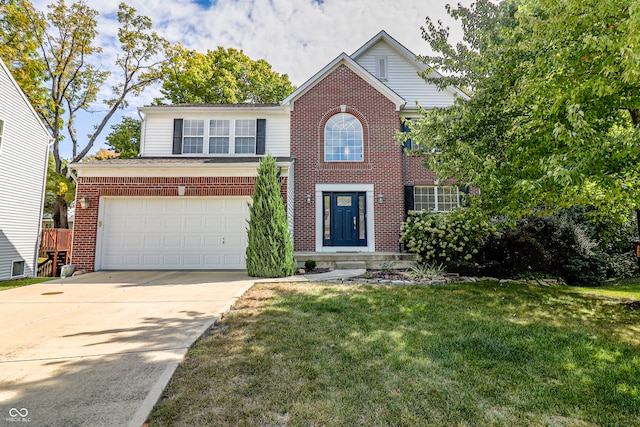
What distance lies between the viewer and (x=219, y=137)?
12188mm

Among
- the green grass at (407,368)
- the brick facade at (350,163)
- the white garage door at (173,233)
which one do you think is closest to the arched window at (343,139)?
the brick facade at (350,163)

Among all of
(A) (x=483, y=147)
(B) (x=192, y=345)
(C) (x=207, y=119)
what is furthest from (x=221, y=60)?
(B) (x=192, y=345)

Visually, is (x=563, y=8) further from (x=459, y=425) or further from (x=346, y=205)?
(x=346, y=205)

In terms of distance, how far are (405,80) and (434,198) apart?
5.58m

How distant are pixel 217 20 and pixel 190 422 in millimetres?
10649

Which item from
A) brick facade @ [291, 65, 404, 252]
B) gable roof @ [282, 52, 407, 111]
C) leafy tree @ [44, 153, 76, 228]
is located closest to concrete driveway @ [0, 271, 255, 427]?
brick facade @ [291, 65, 404, 252]

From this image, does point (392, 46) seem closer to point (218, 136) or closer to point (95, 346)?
point (218, 136)

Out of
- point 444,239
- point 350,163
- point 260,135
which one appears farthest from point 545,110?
point 260,135

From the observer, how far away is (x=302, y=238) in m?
11.1

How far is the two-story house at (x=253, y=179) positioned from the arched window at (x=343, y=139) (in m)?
0.04

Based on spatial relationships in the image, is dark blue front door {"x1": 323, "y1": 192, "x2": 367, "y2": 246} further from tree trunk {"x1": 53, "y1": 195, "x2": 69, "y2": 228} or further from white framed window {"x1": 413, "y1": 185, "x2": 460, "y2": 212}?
tree trunk {"x1": 53, "y1": 195, "x2": 69, "y2": 228}

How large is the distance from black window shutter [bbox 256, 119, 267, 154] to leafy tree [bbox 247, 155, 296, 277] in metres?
3.52

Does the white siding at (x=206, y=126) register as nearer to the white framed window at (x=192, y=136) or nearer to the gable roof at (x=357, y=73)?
the white framed window at (x=192, y=136)

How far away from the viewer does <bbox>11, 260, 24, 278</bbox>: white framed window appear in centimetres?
1004
